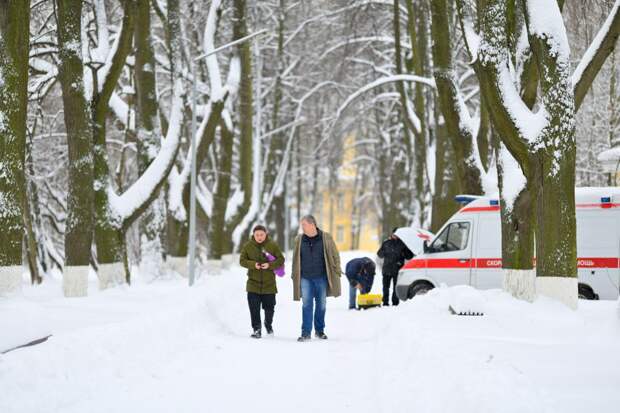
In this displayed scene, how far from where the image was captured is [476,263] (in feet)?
53.0

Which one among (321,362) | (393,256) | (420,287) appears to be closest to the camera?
(321,362)

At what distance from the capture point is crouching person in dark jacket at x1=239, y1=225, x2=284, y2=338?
12.1 meters

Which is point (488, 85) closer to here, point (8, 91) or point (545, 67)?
point (545, 67)

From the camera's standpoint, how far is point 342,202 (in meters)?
91.4

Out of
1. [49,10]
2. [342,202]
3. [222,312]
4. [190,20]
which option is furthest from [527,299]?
[342,202]

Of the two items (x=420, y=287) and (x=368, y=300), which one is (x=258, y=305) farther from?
(x=420, y=287)

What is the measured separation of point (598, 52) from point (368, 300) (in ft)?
23.0

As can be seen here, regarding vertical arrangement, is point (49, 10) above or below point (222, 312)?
above

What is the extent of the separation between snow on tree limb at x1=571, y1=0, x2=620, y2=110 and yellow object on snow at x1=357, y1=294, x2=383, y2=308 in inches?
244

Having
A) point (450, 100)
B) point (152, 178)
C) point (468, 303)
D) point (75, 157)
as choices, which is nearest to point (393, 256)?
point (450, 100)

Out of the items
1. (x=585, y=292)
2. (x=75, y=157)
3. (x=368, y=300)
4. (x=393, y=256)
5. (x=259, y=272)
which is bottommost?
(x=368, y=300)

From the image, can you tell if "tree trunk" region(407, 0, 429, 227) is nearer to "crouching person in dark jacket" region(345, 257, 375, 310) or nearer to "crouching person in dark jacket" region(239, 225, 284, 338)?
"crouching person in dark jacket" region(345, 257, 375, 310)

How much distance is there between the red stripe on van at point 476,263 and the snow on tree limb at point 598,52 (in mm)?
3714

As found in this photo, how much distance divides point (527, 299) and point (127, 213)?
8.61 meters
